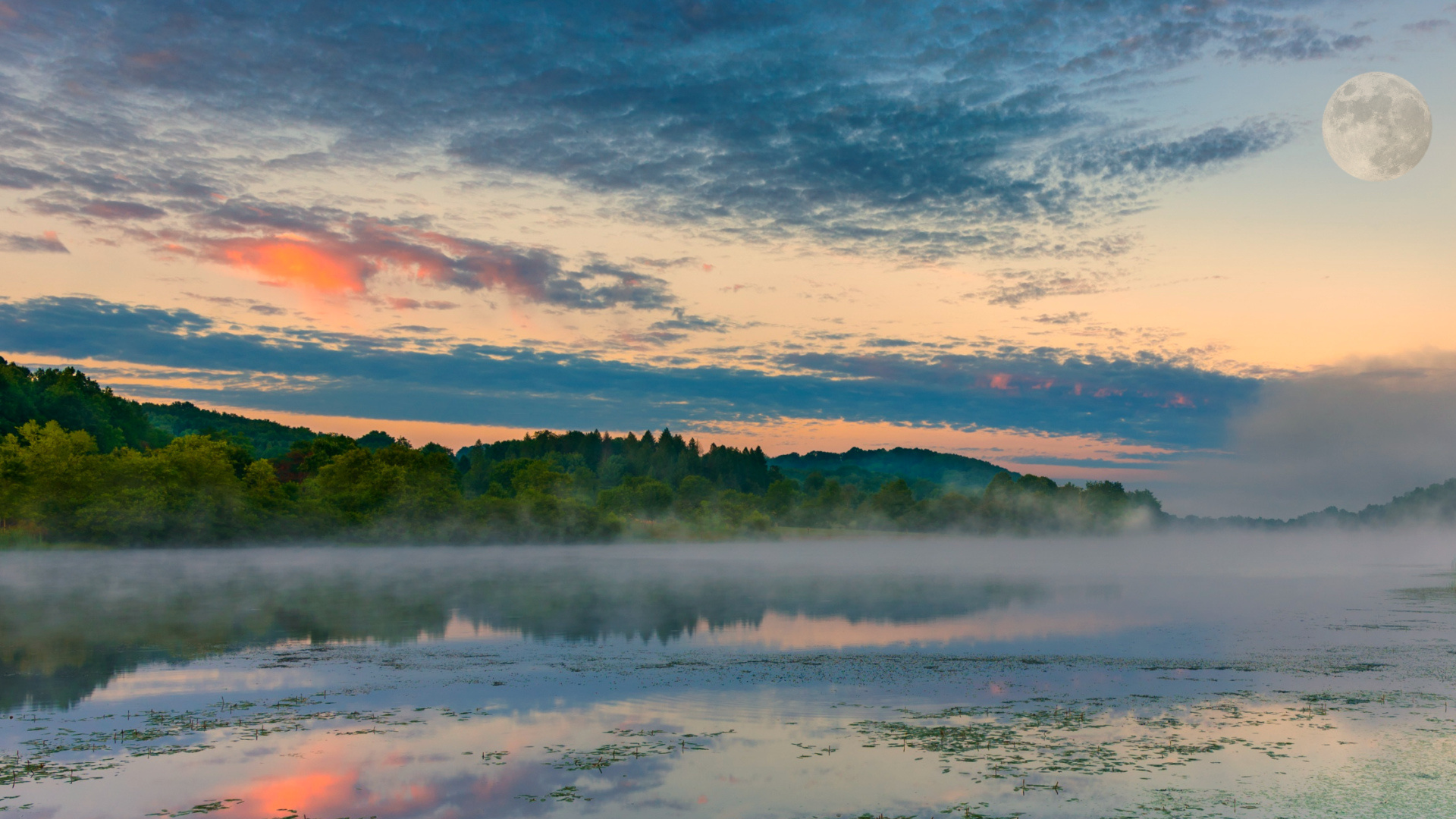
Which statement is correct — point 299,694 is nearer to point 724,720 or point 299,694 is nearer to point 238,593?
point 724,720

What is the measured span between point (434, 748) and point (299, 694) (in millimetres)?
7206

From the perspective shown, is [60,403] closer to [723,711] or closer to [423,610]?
[423,610]

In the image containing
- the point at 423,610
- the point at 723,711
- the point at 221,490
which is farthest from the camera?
the point at 221,490

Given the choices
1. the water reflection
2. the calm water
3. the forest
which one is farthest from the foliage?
the calm water

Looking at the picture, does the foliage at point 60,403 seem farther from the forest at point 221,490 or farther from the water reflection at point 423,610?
the water reflection at point 423,610

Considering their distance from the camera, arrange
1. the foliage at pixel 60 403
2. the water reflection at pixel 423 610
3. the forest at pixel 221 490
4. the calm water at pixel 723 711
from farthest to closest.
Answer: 1. the foliage at pixel 60 403
2. the forest at pixel 221 490
3. the water reflection at pixel 423 610
4. the calm water at pixel 723 711

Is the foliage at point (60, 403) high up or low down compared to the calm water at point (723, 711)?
up

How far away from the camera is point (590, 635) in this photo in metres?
34.6

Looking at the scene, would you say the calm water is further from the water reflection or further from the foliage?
the foliage

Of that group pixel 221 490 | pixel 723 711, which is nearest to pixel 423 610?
pixel 723 711

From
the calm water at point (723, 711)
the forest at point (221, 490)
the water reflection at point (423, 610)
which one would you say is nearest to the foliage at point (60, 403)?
the forest at point (221, 490)

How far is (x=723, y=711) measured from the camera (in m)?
20.3

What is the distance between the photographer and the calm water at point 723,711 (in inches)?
555

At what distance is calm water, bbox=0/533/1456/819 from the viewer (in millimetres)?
14086
